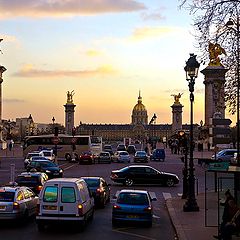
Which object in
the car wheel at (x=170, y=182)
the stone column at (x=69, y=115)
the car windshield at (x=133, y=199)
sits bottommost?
the car wheel at (x=170, y=182)

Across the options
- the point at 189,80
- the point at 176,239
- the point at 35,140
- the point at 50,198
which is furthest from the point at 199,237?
the point at 35,140

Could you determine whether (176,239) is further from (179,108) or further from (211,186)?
(179,108)

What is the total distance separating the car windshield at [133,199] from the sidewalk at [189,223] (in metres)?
1.47

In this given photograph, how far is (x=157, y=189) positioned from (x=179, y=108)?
528ft

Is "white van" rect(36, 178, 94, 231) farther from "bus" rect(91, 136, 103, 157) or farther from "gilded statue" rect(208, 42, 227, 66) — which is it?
"bus" rect(91, 136, 103, 157)

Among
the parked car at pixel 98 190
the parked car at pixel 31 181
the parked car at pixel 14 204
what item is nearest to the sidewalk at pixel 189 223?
the parked car at pixel 98 190

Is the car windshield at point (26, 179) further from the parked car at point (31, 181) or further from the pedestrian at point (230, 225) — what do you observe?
the pedestrian at point (230, 225)

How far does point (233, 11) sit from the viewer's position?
17.8m

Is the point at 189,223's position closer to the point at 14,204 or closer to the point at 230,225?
the point at 230,225

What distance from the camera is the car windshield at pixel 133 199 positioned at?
21.6 m

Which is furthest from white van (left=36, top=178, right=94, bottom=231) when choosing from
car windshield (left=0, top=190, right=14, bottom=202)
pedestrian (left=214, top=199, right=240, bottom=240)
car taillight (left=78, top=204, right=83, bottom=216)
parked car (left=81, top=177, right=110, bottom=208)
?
parked car (left=81, top=177, right=110, bottom=208)

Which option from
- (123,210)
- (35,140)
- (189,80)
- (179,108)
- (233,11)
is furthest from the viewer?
(179,108)

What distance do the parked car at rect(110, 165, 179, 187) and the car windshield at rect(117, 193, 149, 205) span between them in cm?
1769

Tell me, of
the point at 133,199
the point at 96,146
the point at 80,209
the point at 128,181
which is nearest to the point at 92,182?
the point at 133,199
